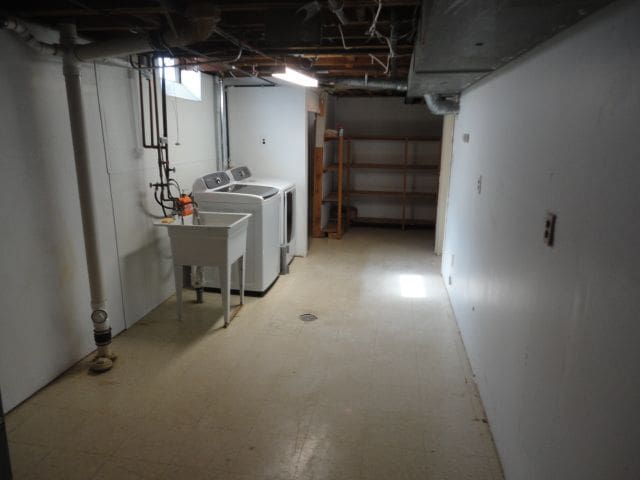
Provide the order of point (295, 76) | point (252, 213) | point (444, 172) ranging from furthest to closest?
point (444, 172) < point (252, 213) < point (295, 76)

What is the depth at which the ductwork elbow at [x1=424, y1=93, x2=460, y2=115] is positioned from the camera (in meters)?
4.55

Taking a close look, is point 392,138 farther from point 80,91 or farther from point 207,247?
point 80,91

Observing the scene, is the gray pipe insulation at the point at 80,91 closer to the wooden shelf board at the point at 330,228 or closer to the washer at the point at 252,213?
the washer at the point at 252,213

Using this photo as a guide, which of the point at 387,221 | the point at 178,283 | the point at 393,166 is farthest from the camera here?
the point at 387,221

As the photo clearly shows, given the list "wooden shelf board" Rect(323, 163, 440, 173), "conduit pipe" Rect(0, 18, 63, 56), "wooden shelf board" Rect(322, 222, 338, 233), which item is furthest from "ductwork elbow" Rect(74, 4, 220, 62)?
"wooden shelf board" Rect(323, 163, 440, 173)

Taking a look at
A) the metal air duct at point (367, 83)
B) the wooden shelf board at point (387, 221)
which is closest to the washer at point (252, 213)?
the metal air duct at point (367, 83)

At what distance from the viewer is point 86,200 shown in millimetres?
2877

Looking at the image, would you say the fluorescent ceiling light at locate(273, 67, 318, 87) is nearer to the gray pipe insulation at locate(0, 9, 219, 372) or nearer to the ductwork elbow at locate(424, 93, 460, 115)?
the ductwork elbow at locate(424, 93, 460, 115)

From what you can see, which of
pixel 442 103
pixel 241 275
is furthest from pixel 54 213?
pixel 442 103

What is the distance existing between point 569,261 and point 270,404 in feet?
6.32

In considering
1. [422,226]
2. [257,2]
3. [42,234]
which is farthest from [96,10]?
[422,226]

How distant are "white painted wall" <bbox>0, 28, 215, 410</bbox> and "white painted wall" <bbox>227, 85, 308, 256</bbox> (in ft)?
6.26

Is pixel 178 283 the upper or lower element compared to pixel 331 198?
lower

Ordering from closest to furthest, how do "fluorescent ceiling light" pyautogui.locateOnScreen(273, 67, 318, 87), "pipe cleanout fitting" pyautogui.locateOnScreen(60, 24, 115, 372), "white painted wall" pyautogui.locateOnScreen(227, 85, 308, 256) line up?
"pipe cleanout fitting" pyautogui.locateOnScreen(60, 24, 115, 372), "fluorescent ceiling light" pyautogui.locateOnScreen(273, 67, 318, 87), "white painted wall" pyautogui.locateOnScreen(227, 85, 308, 256)
